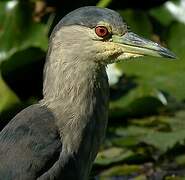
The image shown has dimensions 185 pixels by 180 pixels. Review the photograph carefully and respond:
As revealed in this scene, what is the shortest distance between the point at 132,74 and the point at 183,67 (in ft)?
1.17

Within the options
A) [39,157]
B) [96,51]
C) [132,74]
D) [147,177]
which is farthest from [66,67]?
[132,74]

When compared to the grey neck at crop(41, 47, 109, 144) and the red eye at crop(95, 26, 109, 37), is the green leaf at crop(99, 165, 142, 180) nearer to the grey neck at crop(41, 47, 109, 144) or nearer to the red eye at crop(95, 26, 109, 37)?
the grey neck at crop(41, 47, 109, 144)

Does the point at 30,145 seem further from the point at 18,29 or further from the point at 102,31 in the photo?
the point at 18,29

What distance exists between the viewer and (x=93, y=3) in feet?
21.3

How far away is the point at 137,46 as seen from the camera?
173 inches

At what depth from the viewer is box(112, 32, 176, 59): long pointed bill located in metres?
4.36

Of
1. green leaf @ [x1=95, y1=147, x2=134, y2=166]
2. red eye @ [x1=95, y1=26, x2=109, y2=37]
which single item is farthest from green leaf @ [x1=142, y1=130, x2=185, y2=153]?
red eye @ [x1=95, y1=26, x2=109, y2=37]

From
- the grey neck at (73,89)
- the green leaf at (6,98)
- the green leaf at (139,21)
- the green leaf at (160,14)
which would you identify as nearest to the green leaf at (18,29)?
the green leaf at (6,98)

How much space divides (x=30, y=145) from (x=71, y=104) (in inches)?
12.6

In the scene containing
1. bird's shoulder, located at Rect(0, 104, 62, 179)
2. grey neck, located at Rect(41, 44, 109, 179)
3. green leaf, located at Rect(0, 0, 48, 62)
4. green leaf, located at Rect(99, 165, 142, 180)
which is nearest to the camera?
bird's shoulder, located at Rect(0, 104, 62, 179)

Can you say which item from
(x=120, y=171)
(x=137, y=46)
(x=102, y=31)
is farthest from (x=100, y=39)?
(x=120, y=171)

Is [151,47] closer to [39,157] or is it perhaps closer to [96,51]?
[96,51]

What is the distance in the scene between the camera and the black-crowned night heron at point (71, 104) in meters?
4.31

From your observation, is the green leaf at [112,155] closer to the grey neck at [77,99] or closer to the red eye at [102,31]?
the grey neck at [77,99]
